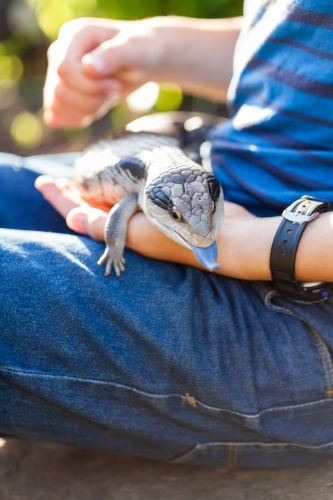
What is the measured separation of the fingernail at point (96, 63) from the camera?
2279mm

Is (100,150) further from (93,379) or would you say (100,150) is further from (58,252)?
(93,379)

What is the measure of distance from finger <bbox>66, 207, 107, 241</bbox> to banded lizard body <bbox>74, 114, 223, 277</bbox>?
0.05 meters

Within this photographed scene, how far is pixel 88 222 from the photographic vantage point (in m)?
2.05

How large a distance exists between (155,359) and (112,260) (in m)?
0.32

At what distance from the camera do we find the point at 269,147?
2.01m

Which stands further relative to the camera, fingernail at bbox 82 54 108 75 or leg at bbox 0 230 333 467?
fingernail at bbox 82 54 108 75

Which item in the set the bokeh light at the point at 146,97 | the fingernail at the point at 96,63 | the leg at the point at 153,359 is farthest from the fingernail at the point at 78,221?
the bokeh light at the point at 146,97

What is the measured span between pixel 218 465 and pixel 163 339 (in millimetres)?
493

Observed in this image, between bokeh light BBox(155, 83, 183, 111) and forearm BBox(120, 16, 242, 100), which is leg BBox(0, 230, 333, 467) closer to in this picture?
forearm BBox(120, 16, 242, 100)

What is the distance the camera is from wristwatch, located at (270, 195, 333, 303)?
1.69 metres

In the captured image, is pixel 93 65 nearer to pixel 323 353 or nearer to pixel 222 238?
pixel 222 238

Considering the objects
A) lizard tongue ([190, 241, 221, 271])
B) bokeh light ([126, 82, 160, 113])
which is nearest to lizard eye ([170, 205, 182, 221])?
lizard tongue ([190, 241, 221, 271])

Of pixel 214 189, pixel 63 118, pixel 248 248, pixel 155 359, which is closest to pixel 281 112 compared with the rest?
pixel 214 189

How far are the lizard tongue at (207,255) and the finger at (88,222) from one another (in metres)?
0.40
